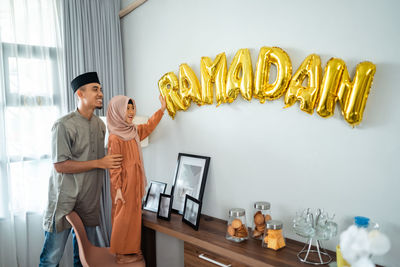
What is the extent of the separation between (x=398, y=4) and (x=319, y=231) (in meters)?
1.08

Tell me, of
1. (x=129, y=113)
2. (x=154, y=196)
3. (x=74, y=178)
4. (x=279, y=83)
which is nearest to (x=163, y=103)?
(x=129, y=113)

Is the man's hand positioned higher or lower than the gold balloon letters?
lower

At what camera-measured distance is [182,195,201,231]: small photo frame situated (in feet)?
6.41

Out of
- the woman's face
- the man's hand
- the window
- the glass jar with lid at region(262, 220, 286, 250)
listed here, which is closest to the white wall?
the glass jar with lid at region(262, 220, 286, 250)

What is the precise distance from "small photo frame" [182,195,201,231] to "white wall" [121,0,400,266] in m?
0.20

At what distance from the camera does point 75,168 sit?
2109mm

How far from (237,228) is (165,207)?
0.64 meters

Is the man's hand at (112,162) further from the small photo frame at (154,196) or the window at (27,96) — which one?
the window at (27,96)

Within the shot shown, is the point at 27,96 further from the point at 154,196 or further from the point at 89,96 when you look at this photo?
the point at 154,196

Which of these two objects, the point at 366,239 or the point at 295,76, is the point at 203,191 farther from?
the point at 366,239

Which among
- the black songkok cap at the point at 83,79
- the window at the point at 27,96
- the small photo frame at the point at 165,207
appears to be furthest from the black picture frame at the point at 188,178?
the window at the point at 27,96

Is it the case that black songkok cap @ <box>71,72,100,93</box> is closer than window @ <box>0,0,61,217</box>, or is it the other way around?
black songkok cap @ <box>71,72,100,93</box>

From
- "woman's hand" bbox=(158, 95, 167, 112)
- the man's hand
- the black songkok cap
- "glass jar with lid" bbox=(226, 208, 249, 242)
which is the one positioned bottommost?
"glass jar with lid" bbox=(226, 208, 249, 242)

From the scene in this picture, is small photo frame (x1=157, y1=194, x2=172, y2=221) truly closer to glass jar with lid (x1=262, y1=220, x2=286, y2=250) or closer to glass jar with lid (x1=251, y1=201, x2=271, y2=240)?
glass jar with lid (x1=251, y1=201, x2=271, y2=240)
